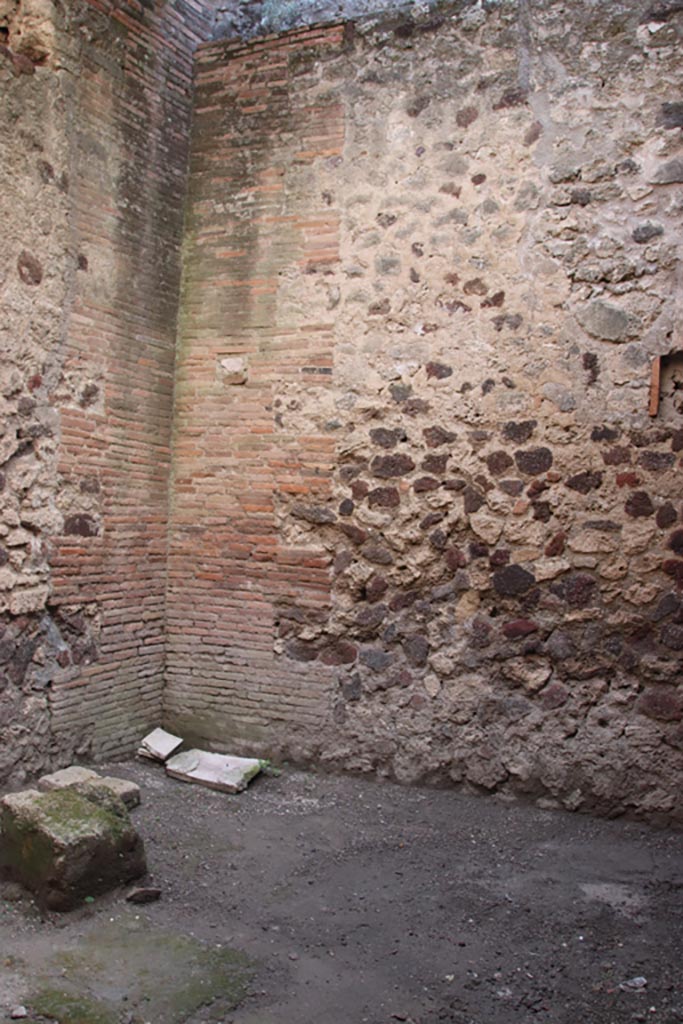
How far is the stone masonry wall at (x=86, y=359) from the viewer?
15.4 feet

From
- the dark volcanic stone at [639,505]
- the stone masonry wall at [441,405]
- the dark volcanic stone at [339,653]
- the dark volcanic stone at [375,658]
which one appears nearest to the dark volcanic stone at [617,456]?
the stone masonry wall at [441,405]

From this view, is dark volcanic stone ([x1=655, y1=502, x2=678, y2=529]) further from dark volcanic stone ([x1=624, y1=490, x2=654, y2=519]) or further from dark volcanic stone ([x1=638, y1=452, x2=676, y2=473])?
dark volcanic stone ([x1=638, y1=452, x2=676, y2=473])

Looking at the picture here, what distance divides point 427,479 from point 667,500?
1.27 m

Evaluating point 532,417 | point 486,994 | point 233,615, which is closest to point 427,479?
point 532,417

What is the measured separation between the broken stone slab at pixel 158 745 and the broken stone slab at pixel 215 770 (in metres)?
0.06

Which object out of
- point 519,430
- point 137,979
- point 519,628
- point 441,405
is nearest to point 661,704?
point 519,628

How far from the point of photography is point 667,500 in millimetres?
4617

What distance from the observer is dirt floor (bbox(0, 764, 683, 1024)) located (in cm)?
301

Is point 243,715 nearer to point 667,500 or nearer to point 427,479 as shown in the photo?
point 427,479

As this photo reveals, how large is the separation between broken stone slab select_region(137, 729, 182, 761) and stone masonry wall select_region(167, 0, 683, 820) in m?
0.19

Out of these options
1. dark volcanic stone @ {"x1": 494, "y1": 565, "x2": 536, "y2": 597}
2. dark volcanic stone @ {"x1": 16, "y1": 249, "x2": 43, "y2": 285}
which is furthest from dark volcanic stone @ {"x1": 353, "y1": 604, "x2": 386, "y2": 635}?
dark volcanic stone @ {"x1": 16, "y1": 249, "x2": 43, "y2": 285}

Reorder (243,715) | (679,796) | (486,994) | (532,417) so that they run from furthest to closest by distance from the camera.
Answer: (243,715)
(532,417)
(679,796)
(486,994)

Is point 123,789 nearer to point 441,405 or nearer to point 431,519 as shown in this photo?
point 431,519

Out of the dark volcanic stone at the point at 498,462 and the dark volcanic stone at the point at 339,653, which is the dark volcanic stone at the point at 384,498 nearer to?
the dark volcanic stone at the point at 498,462
